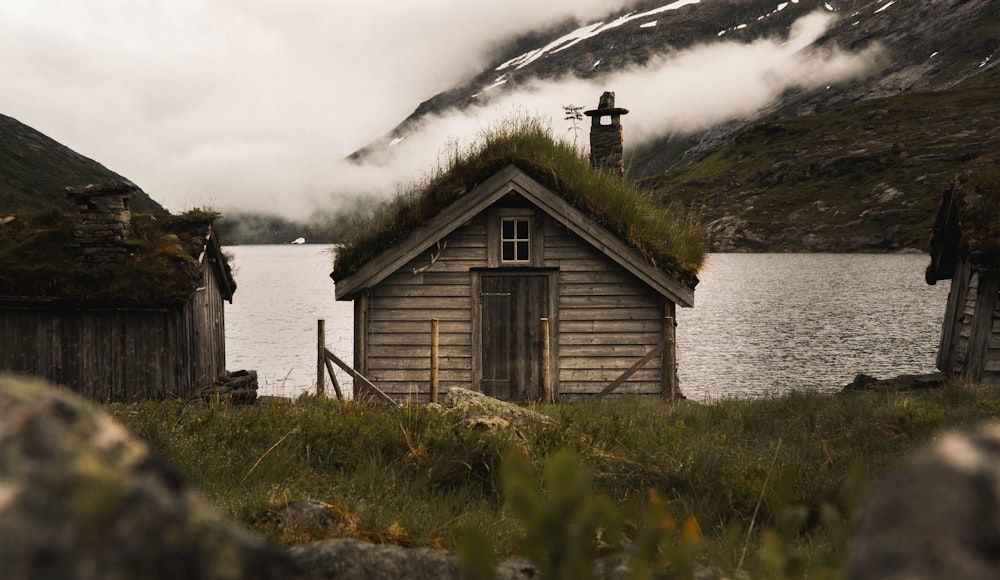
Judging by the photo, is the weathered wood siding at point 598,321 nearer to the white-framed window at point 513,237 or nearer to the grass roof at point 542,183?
the white-framed window at point 513,237

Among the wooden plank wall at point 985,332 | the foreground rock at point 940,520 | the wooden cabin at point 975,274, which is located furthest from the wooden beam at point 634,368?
the foreground rock at point 940,520

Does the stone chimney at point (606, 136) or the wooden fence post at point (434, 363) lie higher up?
the stone chimney at point (606, 136)

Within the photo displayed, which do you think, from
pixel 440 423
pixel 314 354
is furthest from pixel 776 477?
pixel 314 354

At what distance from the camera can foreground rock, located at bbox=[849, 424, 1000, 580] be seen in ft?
2.16

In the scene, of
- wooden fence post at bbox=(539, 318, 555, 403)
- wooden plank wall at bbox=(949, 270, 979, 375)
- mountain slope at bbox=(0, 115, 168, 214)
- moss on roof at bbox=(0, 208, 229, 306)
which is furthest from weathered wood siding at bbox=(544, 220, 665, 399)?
mountain slope at bbox=(0, 115, 168, 214)

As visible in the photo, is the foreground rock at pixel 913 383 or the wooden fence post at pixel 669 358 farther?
the foreground rock at pixel 913 383

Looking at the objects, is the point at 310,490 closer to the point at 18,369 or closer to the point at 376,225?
the point at 376,225

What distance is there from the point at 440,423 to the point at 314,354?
39.3m

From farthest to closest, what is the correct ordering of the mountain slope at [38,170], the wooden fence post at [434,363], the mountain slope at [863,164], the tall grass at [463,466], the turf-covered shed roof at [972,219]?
the mountain slope at [38,170]
the mountain slope at [863,164]
the turf-covered shed roof at [972,219]
the wooden fence post at [434,363]
the tall grass at [463,466]

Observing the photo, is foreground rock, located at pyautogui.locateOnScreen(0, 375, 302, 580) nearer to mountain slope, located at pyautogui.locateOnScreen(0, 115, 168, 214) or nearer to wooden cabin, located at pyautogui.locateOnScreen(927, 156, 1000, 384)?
wooden cabin, located at pyautogui.locateOnScreen(927, 156, 1000, 384)

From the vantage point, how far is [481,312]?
14.2 metres

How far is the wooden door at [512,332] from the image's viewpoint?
46.4 ft

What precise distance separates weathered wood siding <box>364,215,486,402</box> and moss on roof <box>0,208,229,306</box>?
170 inches

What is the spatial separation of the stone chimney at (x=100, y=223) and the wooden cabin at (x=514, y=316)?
17.2ft
